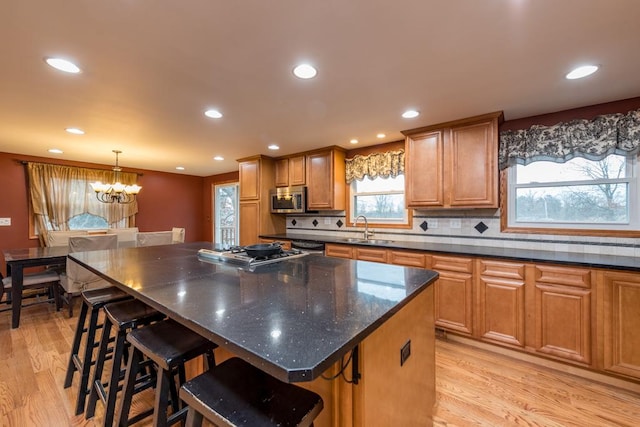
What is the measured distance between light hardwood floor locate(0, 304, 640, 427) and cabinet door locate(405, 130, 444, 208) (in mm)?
1489

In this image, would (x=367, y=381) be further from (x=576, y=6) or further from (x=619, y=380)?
(x=619, y=380)

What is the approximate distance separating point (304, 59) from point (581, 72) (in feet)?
6.17

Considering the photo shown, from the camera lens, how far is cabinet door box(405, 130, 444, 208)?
9.46 ft

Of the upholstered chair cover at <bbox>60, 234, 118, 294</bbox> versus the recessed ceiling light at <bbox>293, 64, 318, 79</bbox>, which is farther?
the upholstered chair cover at <bbox>60, 234, 118, 294</bbox>

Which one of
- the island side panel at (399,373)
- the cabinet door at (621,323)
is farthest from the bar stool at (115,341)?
the cabinet door at (621,323)

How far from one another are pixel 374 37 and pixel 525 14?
2.36 ft

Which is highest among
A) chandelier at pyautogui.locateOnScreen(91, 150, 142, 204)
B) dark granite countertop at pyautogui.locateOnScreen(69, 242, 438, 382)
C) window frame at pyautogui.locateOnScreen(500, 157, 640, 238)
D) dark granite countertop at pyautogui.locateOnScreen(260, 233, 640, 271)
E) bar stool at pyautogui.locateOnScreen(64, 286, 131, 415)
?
chandelier at pyautogui.locateOnScreen(91, 150, 142, 204)

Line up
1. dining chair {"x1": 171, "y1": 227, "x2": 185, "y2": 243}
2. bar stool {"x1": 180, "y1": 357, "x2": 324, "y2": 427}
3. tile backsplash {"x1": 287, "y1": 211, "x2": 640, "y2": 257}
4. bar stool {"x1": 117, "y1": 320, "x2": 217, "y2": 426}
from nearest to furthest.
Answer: bar stool {"x1": 180, "y1": 357, "x2": 324, "y2": 427}, bar stool {"x1": 117, "y1": 320, "x2": 217, "y2": 426}, tile backsplash {"x1": 287, "y1": 211, "x2": 640, "y2": 257}, dining chair {"x1": 171, "y1": 227, "x2": 185, "y2": 243}

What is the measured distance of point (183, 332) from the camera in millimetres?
1272

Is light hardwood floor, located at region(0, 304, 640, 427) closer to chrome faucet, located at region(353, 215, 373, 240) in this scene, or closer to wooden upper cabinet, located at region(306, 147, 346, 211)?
chrome faucet, located at region(353, 215, 373, 240)

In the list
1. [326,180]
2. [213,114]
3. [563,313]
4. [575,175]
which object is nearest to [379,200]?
[326,180]

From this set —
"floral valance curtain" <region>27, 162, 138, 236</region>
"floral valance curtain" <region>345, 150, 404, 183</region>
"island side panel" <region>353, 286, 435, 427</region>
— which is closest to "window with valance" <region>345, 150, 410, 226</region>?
"floral valance curtain" <region>345, 150, 404, 183</region>

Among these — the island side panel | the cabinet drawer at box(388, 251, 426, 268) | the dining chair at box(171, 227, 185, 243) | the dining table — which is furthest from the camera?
Result: the dining chair at box(171, 227, 185, 243)

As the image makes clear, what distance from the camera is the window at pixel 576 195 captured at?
228cm
